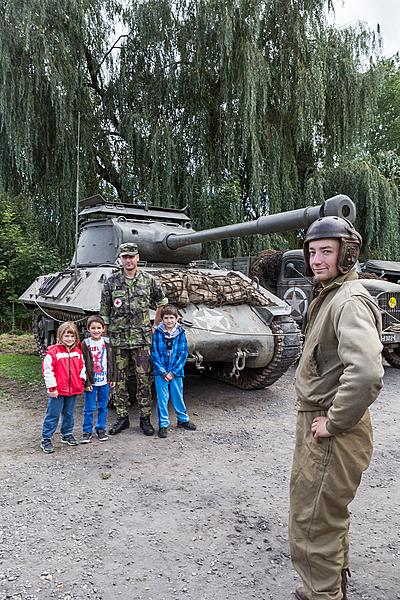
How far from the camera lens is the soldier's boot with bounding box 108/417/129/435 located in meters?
5.11

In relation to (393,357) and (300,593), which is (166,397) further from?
(393,357)

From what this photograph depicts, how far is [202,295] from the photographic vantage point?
6.18m

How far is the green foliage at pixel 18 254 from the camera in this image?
12.3 meters

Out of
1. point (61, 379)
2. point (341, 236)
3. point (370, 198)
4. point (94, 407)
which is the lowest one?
point (94, 407)

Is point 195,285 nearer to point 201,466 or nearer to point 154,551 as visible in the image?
point 201,466

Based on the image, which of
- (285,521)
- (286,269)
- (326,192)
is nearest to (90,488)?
(285,521)

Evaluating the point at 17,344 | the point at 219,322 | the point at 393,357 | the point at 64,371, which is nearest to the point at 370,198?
the point at 393,357

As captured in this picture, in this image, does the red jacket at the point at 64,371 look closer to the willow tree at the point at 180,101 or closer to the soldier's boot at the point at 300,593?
the soldier's boot at the point at 300,593

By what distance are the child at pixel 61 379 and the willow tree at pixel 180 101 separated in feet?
23.1

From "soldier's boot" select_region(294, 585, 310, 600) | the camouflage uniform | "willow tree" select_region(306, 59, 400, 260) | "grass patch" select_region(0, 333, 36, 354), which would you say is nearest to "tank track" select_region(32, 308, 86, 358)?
the camouflage uniform

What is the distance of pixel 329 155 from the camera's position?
12641 millimetres

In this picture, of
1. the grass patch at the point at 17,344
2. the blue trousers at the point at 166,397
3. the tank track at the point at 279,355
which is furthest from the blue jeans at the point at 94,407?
the grass patch at the point at 17,344

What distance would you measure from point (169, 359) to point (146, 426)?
0.66 m

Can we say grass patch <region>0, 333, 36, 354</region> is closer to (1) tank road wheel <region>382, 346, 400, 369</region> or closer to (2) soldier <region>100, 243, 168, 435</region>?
(2) soldier <region>100, 243, 168, 435</region>
